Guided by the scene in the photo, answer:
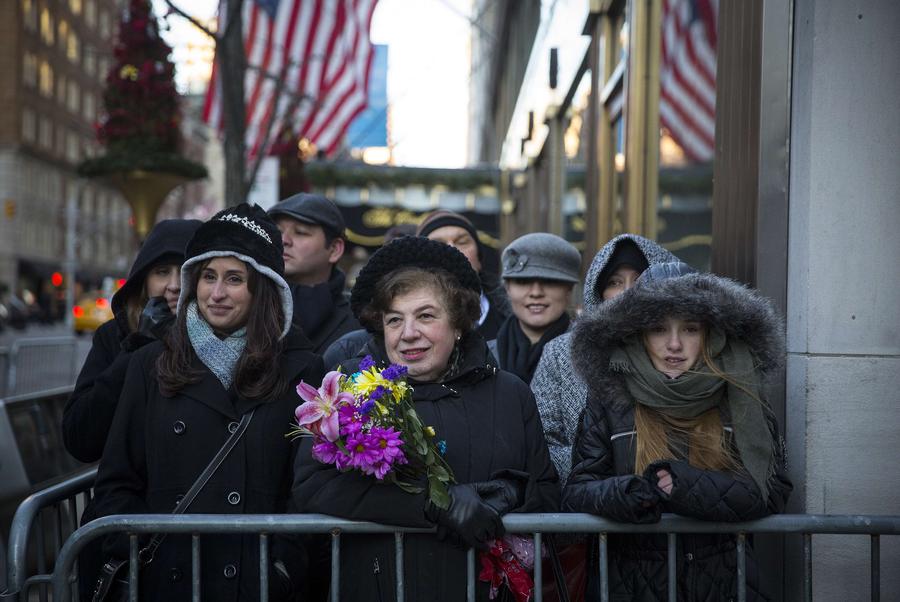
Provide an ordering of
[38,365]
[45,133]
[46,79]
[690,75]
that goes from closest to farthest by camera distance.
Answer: [690,75], [38,365], [45,133], [46,79]

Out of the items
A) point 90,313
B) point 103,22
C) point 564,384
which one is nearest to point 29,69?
point 103,22

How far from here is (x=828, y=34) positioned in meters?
3.86

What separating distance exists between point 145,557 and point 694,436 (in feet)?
6.20

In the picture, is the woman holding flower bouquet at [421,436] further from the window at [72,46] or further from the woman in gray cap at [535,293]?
the window at [72,46]

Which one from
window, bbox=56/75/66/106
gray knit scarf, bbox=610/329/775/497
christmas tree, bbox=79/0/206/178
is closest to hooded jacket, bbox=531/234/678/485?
gray knit scarf, bbox=610/329/775/497

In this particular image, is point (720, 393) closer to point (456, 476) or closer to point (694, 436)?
point (694, 436)

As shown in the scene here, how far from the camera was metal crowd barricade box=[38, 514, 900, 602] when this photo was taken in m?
3.20

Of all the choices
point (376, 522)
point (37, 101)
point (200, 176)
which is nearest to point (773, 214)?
point (376, 522)

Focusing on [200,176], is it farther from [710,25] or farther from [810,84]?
[810,84]

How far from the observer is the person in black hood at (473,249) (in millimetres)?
6012

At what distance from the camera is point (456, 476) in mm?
3438

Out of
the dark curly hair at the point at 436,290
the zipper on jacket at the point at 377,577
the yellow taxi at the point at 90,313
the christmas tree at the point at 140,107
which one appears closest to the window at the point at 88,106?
the yellow taxi at the point at 90,313

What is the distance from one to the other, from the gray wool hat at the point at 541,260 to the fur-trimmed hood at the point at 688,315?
1.53 meters

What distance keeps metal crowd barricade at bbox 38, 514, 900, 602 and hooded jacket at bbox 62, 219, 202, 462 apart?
3.06 feet
